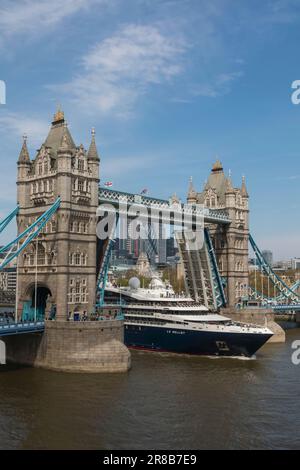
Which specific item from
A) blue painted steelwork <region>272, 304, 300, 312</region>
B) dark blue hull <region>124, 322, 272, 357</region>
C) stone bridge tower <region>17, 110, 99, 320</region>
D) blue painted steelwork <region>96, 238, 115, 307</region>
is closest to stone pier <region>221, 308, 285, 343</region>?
blue painted steelwork <region>272, 304, 300, 312</region>

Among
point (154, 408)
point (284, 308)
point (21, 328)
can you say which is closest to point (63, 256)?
point (21, 328)

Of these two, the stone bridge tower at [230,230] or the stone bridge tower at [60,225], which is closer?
the stone bridge tower at [60,225]

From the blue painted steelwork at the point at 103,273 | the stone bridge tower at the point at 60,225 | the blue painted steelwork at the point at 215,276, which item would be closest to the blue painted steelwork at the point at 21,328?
the stone bridge tower at the point at 60,225

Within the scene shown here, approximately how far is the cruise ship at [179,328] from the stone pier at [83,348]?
16.7 meters

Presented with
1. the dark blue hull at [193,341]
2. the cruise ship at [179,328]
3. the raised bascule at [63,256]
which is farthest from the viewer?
the cruise ship at [179,328]

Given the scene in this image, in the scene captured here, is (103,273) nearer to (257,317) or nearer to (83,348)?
(83,348)

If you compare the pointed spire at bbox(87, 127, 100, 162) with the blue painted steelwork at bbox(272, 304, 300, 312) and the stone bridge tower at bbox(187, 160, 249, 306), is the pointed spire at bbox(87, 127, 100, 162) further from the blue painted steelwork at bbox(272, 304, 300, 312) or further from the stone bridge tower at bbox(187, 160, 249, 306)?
the blue painted steelwork at bbox(272, 304, 300, 312)

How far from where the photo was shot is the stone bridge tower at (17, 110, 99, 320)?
65625mm

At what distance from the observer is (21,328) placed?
2272 inches

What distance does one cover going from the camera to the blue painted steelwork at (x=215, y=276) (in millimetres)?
94062

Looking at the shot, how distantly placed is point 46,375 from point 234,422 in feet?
77.9

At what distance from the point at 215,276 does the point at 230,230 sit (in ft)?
31.0

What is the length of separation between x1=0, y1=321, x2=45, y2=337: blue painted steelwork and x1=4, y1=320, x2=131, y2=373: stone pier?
1007 mm

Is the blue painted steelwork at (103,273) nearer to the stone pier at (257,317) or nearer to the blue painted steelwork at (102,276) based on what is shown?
the blue painted steelwork at (102,276)
